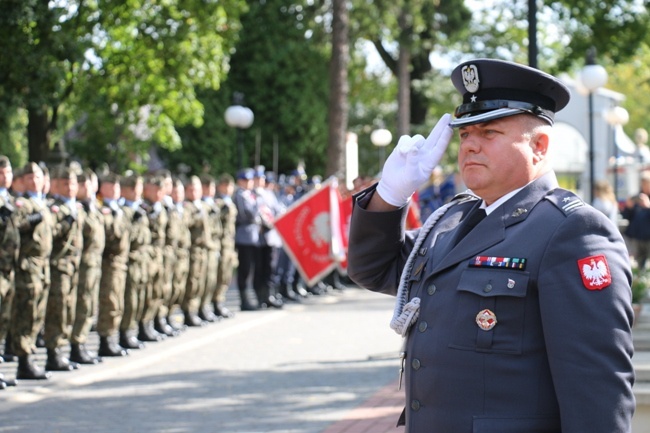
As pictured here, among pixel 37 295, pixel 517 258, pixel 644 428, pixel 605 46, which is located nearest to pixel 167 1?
pixel 605 46

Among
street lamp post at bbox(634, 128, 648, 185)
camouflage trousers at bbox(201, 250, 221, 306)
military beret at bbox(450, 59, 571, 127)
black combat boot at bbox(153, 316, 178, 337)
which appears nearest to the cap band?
military beret at bbox(450, 59, 571, 127)

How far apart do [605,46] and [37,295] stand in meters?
11.3

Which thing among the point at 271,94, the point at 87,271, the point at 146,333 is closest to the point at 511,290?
the point at 87,271

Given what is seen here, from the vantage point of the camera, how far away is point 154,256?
13609 mm

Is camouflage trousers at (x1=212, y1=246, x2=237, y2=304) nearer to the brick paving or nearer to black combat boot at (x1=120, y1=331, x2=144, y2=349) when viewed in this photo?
black combat boot at (x1=120, y1=331, x2=144, y2=349)

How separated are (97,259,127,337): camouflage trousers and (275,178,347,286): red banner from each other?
19.6 ft

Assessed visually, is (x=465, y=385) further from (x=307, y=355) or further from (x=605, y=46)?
(x=605, y=46)

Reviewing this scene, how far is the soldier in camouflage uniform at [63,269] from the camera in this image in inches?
435

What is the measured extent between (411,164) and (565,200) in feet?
1.62

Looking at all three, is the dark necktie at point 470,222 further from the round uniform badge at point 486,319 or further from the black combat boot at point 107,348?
the black combat boot at point 107,348

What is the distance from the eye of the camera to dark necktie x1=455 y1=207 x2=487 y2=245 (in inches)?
142

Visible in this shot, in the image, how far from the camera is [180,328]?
49.5ft

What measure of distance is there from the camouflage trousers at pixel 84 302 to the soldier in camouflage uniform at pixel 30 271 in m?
0.78

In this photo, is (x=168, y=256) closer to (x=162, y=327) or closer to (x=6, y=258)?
(x=162, y=327)
